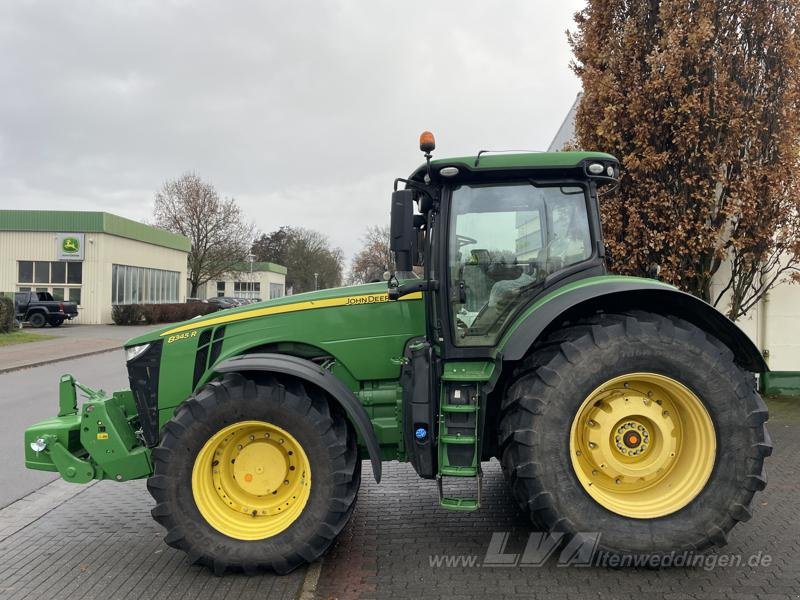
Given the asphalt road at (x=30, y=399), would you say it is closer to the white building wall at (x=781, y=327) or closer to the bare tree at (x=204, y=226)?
the white building wall at (x=781, y=327)

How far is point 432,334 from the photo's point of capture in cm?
391

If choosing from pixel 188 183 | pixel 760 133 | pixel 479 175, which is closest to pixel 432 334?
pixel 479 175

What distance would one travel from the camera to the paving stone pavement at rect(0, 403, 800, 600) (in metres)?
3.36

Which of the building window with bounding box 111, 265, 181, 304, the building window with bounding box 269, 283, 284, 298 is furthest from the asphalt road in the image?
the building window with bounding box 269, 283, 284, 298

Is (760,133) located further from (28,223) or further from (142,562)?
(28,223)

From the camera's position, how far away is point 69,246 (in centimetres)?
3167

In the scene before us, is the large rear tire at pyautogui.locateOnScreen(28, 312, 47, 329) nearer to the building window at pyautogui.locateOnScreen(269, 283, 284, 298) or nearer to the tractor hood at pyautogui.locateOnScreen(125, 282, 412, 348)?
the tractor hood at pyautogui.locateOnScreen(125, 282, 412, 348)

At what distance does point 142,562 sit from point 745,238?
820cm

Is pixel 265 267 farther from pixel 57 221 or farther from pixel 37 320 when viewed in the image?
pixel 37 320

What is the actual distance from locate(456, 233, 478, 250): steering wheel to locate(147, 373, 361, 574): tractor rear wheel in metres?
1.31

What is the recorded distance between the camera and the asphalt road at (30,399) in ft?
19.0

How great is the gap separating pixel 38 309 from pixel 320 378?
28.5 meters

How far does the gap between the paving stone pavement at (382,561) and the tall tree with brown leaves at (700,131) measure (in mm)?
4177

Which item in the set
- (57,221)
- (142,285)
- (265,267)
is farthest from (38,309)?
(265,267)
